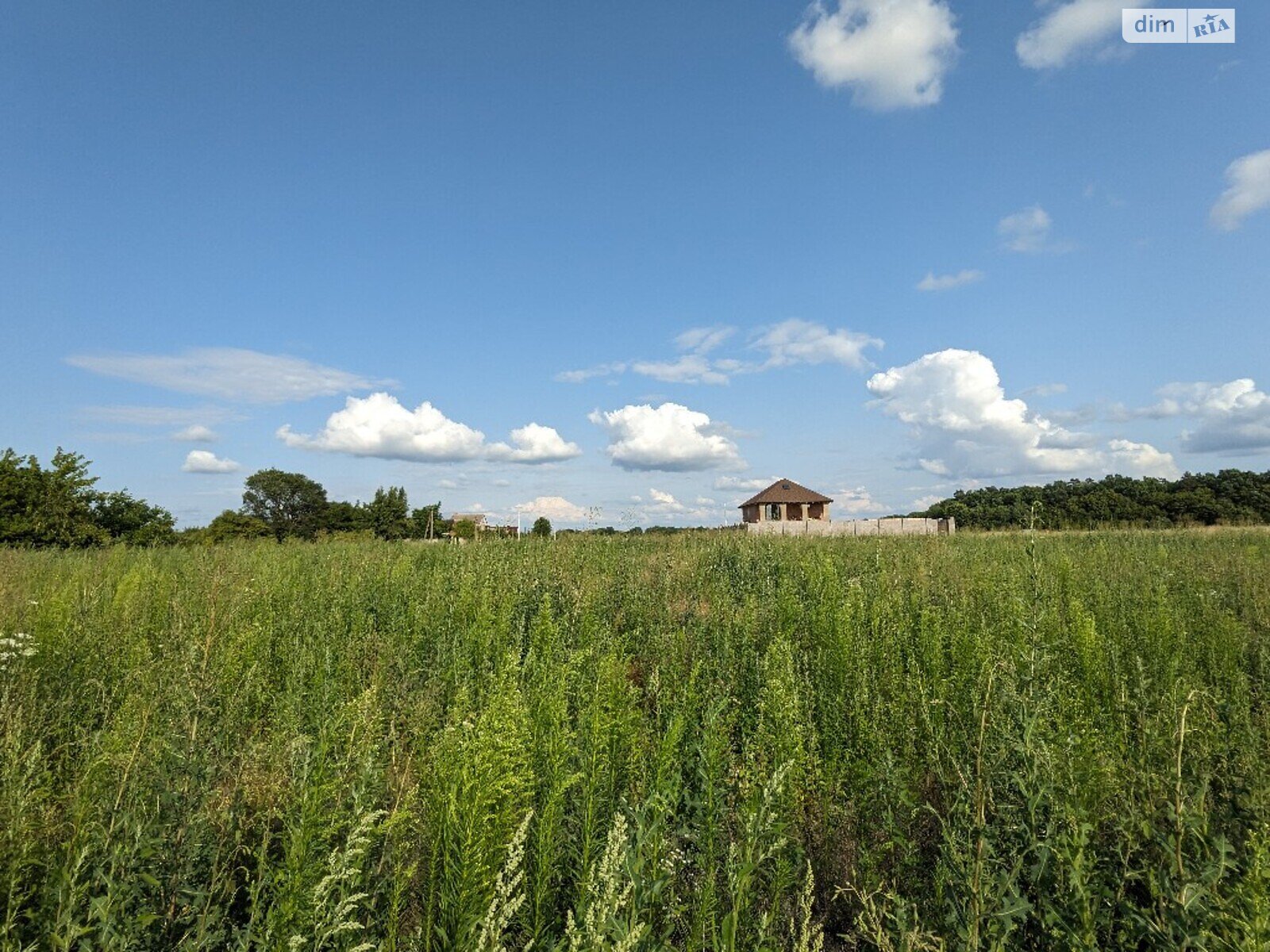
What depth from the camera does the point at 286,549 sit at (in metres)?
14.5

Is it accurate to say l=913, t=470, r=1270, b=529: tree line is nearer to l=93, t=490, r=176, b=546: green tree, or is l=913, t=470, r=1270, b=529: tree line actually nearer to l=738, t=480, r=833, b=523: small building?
l=738, t=480, r=833, b=523: small building

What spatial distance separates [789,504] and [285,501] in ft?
188

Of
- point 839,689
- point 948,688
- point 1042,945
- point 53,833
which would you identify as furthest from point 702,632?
point 53,833

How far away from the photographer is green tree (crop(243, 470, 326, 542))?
226 ft

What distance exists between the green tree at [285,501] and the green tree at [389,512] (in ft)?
31.0

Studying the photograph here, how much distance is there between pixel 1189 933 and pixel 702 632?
14.2 feet

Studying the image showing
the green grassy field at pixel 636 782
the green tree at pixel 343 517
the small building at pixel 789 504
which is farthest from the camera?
the green tree at pixel 343 517

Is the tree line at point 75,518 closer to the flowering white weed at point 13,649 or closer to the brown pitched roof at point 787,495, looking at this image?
the flowering white weed at point 13,649

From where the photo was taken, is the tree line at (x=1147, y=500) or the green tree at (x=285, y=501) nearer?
the tree line at (x=1147, y=500)

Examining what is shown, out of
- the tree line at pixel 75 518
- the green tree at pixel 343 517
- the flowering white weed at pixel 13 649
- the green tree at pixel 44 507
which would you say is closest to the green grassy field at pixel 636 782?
the flowering white weed at pixel 13 649

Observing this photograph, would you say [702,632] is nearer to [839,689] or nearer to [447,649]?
[839,689]

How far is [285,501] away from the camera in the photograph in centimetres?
7088

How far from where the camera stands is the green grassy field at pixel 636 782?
2033 mm

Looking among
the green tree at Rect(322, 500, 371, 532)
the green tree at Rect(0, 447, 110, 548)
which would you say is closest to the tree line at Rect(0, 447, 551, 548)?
the green tree at Rect(0, 447, 110, 548)
